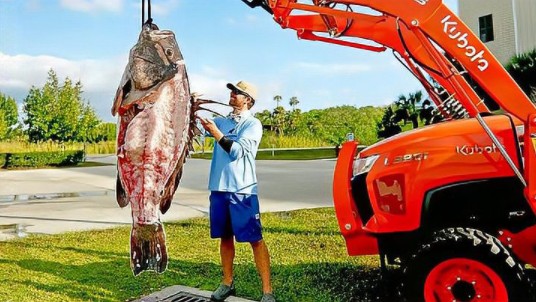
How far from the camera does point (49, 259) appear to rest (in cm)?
591

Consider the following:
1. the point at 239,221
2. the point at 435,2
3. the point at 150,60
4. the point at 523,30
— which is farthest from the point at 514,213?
the point at 523,30

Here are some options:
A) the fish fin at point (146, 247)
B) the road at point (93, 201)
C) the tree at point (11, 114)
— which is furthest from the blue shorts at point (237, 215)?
the tree at point (11, 114)

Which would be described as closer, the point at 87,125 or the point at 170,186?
the point at 170,186

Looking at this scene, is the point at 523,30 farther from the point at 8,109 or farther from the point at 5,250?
the point at 8,109

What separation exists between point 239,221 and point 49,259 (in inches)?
123

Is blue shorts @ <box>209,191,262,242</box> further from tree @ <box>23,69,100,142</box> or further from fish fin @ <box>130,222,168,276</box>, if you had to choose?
tree @ <box>23,69,100,142</box>

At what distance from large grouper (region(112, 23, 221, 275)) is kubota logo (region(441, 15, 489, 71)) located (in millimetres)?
1690

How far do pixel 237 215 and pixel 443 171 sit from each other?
1.48 meters

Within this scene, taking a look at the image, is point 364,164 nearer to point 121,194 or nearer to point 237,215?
point 237,215

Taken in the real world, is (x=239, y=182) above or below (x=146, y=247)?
above

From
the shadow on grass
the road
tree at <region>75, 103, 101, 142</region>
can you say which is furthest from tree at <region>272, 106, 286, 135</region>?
the shadow on grass

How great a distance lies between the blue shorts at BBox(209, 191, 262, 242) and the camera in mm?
3854

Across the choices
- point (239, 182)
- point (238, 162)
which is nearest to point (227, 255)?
point (239, 182)

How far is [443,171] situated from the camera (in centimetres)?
343
